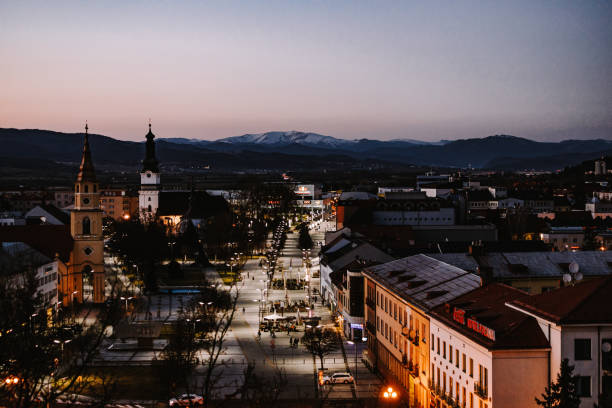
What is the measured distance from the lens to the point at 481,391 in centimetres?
2509

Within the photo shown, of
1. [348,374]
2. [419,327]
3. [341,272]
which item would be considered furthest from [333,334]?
[419,327]

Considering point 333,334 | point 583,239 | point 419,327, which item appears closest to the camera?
point 419,327

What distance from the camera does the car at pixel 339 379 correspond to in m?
36.4

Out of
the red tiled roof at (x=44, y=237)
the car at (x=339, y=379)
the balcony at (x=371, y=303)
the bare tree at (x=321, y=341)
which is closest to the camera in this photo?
the car at (x=339, y=379)

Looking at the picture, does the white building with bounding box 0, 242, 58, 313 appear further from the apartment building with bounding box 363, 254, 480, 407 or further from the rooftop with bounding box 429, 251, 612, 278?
the rooftop with bounding box 429, 251, 612, 278

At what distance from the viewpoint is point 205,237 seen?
3846 inches

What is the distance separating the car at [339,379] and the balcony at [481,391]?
11.7 metres

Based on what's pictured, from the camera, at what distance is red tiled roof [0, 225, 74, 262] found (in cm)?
5994

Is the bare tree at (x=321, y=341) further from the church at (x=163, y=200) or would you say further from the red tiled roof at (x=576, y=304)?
the church at (x=163, y=200)

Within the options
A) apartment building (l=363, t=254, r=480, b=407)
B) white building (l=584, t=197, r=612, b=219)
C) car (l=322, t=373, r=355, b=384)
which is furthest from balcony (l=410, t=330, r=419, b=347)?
white building (l=584, t=197, r=612, b=219)

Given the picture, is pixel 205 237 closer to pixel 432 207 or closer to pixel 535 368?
pixel 432 207

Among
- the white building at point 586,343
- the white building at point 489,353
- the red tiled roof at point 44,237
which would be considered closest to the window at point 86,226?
the red tiled roof at point 44,237

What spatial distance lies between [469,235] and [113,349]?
53.1 metres

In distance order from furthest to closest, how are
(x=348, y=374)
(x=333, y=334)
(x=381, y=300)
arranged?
(x=333, y=334)
(x=381, y=300)
(x=348, y=374)
